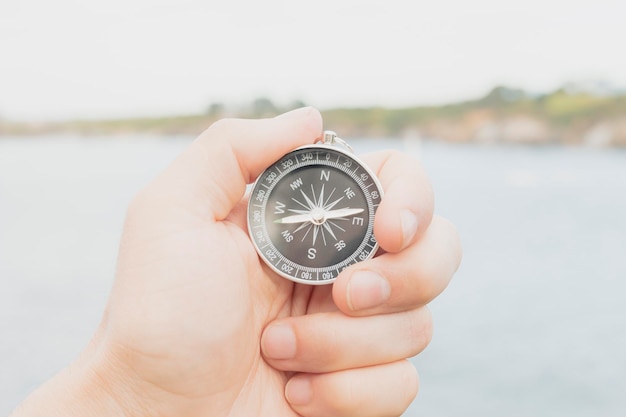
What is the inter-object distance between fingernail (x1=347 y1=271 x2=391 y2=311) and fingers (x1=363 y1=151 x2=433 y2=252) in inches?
2.7

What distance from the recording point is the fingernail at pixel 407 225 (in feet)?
4.08

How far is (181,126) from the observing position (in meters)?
5.30

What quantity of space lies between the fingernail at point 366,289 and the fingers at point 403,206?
0.07 m

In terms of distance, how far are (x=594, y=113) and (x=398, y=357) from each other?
5.06 m

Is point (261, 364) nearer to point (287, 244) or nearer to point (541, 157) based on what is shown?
point (287, 244)

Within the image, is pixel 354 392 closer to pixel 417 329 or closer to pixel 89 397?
pixel 417 329

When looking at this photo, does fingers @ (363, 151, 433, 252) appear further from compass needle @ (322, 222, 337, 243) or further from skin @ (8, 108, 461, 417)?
compass needle @ (322, 222, 337, 243)

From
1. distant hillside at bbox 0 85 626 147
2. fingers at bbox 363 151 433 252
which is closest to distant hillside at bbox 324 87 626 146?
distant hillside at bbox 0 85 626 147

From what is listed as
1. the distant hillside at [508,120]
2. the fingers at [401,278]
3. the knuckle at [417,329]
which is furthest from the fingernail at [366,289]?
the distant hillside at [508,120]

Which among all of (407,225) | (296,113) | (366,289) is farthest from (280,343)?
(296,113)

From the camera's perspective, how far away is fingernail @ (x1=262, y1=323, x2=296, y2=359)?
1351mm

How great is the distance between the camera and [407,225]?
125 centimetres

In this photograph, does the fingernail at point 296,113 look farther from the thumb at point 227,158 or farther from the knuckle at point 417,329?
the knuckle at point 417,329

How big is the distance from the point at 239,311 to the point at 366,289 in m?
0.26
